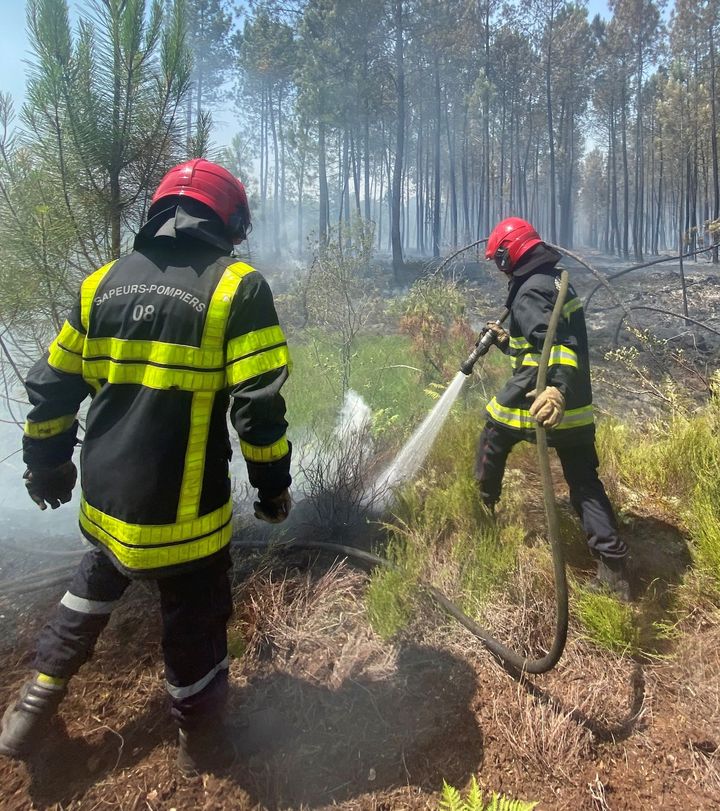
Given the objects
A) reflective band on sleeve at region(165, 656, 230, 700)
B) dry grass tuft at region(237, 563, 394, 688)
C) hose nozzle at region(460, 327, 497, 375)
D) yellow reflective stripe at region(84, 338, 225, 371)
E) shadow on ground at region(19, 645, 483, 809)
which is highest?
hose nozzle at region(460, 327, 497, 375)

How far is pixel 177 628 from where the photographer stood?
158 centimetres

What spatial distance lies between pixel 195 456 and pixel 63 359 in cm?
61

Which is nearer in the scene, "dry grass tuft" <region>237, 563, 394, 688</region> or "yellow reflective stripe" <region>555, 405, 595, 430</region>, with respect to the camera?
"dry grass tuft" <region>237, 563, 394, 688</region>

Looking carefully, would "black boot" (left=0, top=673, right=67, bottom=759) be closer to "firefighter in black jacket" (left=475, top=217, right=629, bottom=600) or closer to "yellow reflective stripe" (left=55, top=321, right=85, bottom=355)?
"yellow reflective stripe" (left=55, top=321, right=85, bottom=355)

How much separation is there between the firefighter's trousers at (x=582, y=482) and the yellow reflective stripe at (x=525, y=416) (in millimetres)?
71

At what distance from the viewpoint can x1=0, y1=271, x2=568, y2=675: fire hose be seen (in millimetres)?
1811

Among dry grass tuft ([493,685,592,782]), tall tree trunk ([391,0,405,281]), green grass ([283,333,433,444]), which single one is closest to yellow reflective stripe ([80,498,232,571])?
dry grass tuft ([493,685,592,782])

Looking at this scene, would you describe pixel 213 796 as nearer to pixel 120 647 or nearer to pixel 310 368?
pixel 120 647

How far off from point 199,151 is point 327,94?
19591 millimetres

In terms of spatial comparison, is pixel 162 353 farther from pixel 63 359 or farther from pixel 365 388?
pixel 365 388

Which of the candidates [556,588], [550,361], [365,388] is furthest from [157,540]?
[365,388]

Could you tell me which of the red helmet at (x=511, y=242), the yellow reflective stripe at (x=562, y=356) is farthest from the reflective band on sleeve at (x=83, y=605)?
the red helmet at (x=511, y=242)

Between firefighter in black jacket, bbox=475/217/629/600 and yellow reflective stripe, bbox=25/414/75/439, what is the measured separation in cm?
186

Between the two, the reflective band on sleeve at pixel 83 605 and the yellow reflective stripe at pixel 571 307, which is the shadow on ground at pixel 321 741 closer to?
the reflective band on sleeve at pixel 83 605
